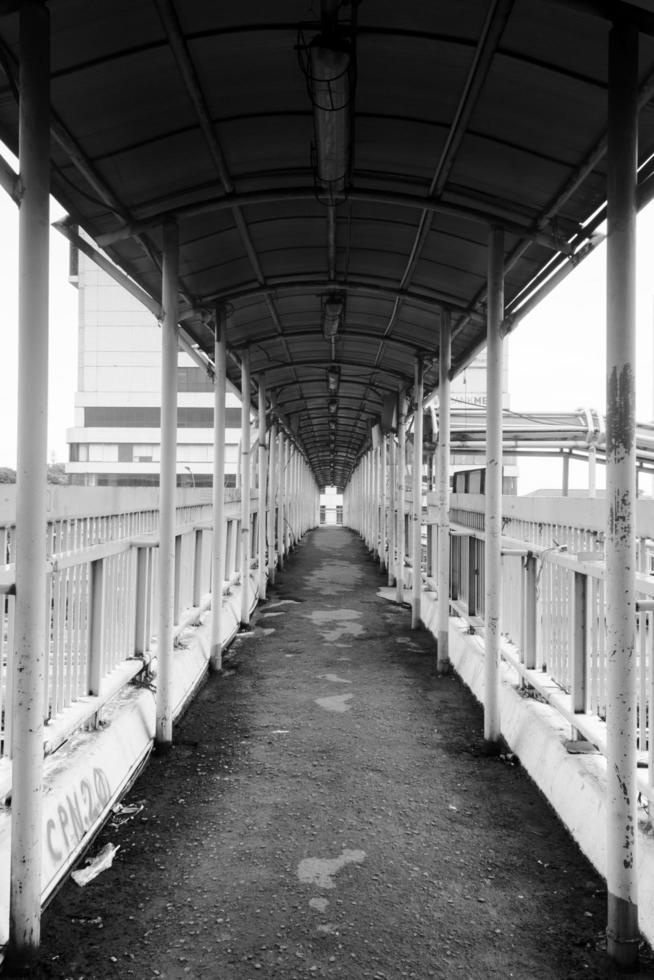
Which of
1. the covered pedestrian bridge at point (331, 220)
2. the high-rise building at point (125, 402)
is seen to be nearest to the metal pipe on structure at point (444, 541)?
the covered pedestrian bridge at point (331, 220)

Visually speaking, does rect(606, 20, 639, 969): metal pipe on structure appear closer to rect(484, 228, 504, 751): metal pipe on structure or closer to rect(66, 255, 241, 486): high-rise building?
rect(484, 228, 504, 751): metal pipe on structure

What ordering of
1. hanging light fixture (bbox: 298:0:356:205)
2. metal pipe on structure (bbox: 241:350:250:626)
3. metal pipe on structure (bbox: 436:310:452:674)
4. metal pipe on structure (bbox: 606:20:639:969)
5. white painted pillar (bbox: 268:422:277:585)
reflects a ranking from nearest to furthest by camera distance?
1. metal pipe on structure (bbox: 606:20:639:969)
2. hanging light fixture (bbox: 298:0:356:205)
3. metal pipe on structure (bbox: 436:310:452:674)
4. metal pipe on structure (bbox: 241:350:250:626)
5. white painted pillar (bbox: 268:422:277:585)

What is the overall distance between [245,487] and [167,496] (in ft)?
12.5

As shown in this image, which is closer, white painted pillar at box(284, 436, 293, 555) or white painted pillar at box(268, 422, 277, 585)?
white painted pillar at box(268, 422, 277, 585)

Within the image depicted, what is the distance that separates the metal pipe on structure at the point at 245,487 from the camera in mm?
8125

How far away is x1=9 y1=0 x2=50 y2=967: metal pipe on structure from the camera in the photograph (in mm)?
2359

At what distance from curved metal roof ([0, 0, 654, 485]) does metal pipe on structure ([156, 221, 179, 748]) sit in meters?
0.34

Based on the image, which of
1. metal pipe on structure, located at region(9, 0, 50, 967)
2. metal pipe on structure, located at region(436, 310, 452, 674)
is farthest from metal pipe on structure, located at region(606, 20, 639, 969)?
metal pipe on structure, located at region(436, 310, 452, 674)

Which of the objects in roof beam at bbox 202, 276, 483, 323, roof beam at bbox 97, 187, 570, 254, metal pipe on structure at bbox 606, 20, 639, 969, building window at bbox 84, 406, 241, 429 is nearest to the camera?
metal pipe on structure at bbox 606, 20, 639, 969

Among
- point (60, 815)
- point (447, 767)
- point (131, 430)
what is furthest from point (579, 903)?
point (131, 430)

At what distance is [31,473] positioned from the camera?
2.42 m

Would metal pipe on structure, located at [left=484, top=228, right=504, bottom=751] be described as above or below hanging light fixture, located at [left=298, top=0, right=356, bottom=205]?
below

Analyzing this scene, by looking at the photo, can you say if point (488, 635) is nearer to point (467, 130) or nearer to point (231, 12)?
point (467, 130)

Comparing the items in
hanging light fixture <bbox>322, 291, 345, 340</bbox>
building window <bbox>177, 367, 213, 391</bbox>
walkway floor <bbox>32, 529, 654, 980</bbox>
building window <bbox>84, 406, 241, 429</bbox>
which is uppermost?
building window <bbox>177, 367, 213, 391</bbox>
